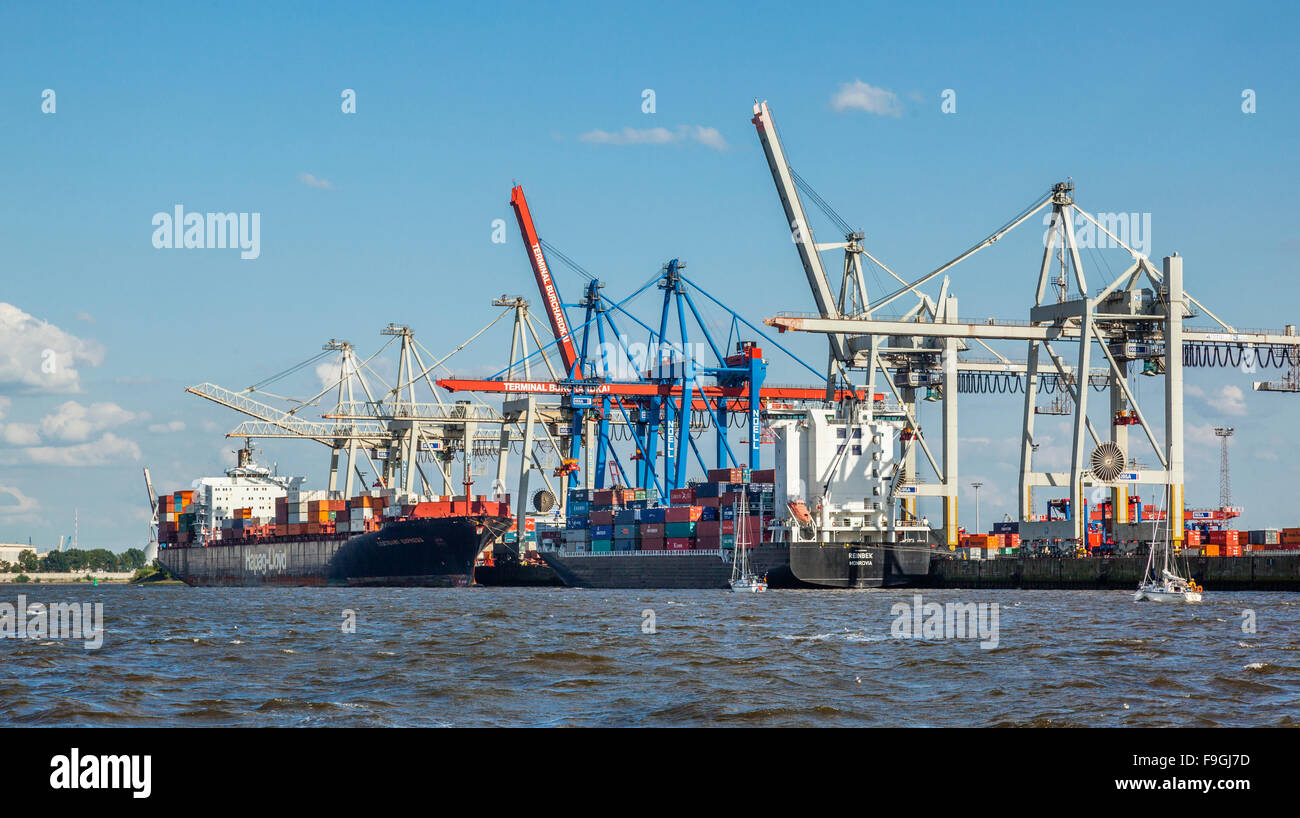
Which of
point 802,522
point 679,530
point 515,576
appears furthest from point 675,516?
point 515,576

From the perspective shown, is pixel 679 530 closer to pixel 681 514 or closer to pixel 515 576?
pixel 681 514

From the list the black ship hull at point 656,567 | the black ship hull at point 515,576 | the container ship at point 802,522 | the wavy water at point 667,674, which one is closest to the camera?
the wavy water at point 667,674

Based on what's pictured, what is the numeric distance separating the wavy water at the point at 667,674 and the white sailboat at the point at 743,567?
25.8 meters

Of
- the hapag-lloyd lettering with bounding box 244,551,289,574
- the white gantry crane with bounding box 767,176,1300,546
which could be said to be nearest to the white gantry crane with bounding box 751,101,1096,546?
the white gantry crane with bounding box 767,176,1300,546

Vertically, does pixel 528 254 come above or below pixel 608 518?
above

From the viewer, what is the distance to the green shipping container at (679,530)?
77.2 m

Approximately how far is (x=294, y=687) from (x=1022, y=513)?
5199 cm

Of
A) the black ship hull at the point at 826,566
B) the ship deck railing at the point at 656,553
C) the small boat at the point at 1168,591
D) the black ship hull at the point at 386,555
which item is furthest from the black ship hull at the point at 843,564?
the black ship hull at the point at 386,555

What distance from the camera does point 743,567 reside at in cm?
6850

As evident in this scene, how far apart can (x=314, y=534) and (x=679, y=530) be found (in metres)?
37.2

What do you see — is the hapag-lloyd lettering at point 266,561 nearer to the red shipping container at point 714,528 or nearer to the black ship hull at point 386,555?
the black ship hull at point 386,555

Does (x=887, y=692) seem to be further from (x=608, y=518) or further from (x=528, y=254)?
(x=528, y=254)
